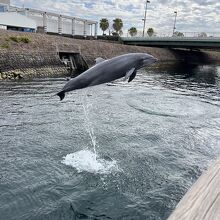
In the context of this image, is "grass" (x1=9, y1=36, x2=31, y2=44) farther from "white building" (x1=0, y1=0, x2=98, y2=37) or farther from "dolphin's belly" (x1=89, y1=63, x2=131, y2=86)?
"dolphin's belly" (x1=89, y1=63, x2=131, y2=86)

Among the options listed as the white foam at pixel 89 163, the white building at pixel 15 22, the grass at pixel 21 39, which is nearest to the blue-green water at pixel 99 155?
the white foam at pixel 89 163

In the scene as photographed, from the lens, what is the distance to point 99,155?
13727 mm

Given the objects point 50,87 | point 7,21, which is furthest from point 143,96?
point 7,21

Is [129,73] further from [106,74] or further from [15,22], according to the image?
[15,22]

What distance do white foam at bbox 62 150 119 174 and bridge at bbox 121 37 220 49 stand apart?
63617 millimetres

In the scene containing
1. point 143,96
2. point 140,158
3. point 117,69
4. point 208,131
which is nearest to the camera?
point 117,69

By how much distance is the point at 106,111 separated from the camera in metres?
22.2

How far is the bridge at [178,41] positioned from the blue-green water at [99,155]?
51.6 m

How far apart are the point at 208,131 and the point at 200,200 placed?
15.6 meters

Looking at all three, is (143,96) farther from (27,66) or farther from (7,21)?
(7,21)

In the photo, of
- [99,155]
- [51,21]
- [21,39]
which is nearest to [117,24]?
[51,21]

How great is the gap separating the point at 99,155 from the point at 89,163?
1.03 meters

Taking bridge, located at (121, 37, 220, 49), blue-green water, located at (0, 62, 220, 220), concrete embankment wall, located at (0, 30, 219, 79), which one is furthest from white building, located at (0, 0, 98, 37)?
blue-green water, located at (0, 62, 220, 220)

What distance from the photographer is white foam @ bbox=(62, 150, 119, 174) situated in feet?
39.9
